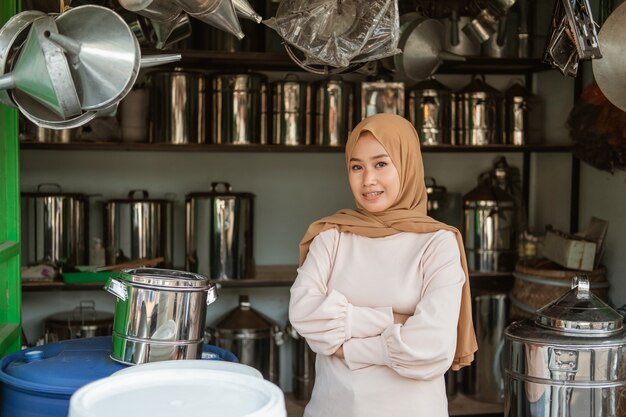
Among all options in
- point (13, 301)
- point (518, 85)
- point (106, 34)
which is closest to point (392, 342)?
point (106, 34)

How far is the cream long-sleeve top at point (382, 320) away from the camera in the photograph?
203cm

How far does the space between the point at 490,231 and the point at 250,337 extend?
1318mm

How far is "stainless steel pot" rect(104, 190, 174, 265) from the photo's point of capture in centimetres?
422

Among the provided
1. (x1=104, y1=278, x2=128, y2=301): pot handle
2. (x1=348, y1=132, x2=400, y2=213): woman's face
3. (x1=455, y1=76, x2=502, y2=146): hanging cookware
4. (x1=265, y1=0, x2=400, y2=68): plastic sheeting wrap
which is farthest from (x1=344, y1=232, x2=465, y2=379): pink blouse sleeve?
(x1=455, y1=76, x2=502, y2=146): hanging cookware

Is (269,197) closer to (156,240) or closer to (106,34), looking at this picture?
(156,240)

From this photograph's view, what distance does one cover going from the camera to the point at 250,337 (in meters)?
4.23

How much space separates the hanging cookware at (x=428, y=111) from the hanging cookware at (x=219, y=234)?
0.92 meters

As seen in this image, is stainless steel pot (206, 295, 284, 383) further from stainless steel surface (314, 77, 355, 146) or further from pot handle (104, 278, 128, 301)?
pot handle (104, 278, 128, 301)

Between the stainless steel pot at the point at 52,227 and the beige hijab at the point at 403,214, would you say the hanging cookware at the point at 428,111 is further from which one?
the beige hijab at the point at 403,214

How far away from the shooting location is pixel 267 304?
15.4 feet

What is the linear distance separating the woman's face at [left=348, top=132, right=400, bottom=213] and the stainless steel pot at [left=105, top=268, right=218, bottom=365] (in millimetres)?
508

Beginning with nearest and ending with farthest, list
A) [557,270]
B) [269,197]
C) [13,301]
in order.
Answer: [13,301] < [557,270] < [269,197]

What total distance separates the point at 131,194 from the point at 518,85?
206 cm

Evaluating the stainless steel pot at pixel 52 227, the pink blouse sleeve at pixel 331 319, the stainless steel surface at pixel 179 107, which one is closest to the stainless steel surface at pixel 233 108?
the stainless steel surface at pixel 179 107
